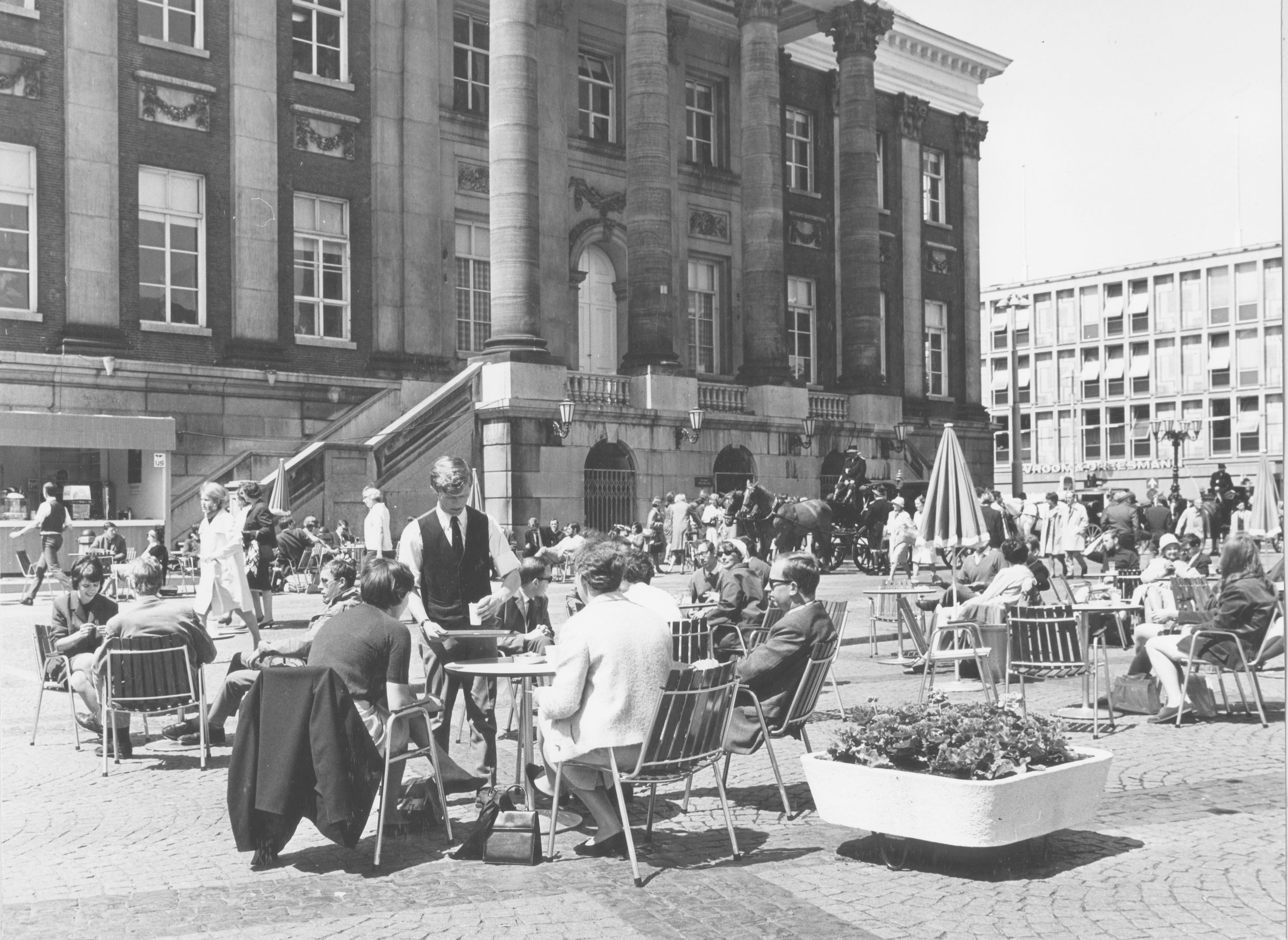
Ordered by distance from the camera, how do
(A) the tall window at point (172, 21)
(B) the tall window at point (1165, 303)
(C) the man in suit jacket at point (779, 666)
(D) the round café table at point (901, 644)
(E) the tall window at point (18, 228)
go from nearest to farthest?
(B) the tall window at point (1165, 303) → (C) the man in suit jacket at point (779, 666) → (D) the round café table at point (901, 644) → (E) the tall window at point (18, 228) → (A) the tall window at point (172, 21)

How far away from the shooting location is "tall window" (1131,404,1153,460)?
32.7 ft

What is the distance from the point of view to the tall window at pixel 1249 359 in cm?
624

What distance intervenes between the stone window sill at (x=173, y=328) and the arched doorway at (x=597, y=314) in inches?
403

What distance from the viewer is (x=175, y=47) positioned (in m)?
25.5

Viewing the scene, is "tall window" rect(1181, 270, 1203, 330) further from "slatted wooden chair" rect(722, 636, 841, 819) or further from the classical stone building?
the classical stone building

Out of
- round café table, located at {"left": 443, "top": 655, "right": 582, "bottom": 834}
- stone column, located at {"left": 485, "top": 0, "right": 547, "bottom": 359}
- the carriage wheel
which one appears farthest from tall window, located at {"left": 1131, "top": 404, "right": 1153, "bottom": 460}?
stone column, located at {"left": 485, "top": 0, "right": 547, "bottom": 359}

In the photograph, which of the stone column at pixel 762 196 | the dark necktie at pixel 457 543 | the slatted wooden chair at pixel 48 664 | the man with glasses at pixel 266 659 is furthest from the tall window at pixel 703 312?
the dark necktie at pixel 457 543

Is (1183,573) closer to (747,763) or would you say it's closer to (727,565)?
(727,565)

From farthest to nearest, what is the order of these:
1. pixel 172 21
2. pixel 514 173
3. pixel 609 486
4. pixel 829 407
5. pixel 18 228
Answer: pixel 829 407 < pixel 609 486 < pixel 514 173 < pixel 172 21 < pixel 18 228

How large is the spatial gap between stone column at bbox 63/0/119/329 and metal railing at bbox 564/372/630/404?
351 inches

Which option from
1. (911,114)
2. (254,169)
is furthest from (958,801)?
(911,114)

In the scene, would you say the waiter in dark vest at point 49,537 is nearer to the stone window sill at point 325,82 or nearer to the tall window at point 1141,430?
the stone window sill at point 325,82

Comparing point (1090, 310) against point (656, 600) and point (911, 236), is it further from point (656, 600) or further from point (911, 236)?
point (911, 236)

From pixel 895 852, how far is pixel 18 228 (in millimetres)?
22180
